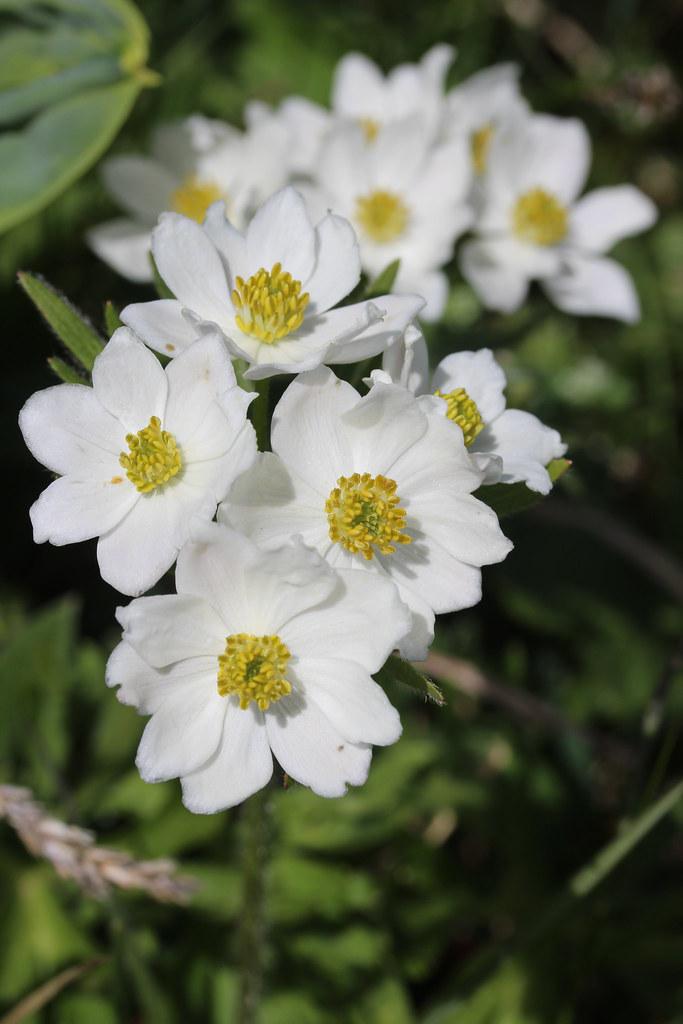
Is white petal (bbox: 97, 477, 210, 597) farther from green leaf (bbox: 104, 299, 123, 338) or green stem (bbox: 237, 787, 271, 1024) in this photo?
green stem (bbox: 237, 787, 271, 1024)

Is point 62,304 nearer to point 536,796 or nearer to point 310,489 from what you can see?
point 310,489

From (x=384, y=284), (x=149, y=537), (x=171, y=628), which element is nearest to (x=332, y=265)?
(x=384, y=284)

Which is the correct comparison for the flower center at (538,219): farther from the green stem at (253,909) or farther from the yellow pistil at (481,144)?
the green stem at (253,909)

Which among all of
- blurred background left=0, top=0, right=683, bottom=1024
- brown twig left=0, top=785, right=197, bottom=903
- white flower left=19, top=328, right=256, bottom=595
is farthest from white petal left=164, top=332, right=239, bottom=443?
blurred background left=0, top=0, right=683, bottom=1024

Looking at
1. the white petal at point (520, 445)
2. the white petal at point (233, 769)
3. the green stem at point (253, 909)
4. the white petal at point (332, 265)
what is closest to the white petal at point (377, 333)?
the white petal at point (332, 265)

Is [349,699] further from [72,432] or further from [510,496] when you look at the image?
[72,432]

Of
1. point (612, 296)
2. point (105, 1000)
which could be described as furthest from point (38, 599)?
point (612, 296)
